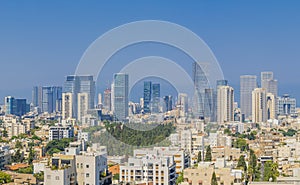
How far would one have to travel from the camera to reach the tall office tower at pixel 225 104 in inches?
603

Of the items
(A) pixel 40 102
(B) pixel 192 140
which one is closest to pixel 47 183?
(B) pixel 192 140

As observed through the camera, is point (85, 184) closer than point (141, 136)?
Yes

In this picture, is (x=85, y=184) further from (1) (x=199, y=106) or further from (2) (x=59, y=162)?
(1) (x=199, y=106)

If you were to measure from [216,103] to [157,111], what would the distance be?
1.45 metres

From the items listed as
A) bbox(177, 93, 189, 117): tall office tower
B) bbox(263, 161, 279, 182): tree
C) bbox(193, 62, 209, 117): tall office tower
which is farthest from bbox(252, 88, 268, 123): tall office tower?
bbox(263, 161, 279, 182): tree

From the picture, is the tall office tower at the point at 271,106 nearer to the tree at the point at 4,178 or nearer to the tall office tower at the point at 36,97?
the tall office tower at the point at 36,97

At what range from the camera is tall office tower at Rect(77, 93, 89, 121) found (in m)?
14.1

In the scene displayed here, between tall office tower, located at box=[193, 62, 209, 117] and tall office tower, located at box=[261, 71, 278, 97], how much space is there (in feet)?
22.6

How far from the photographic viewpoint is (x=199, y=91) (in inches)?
491

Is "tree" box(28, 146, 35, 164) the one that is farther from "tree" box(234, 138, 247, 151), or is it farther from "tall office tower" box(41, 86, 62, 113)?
"tall office tower" box(41, 86, 62, 113)

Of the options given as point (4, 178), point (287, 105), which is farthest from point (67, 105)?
point (4, 178)

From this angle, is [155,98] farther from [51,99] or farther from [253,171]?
[253,171]

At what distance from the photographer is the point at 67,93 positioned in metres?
17.3

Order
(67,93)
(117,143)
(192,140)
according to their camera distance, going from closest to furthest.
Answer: (117,143)
(192,140)
(67,93)
